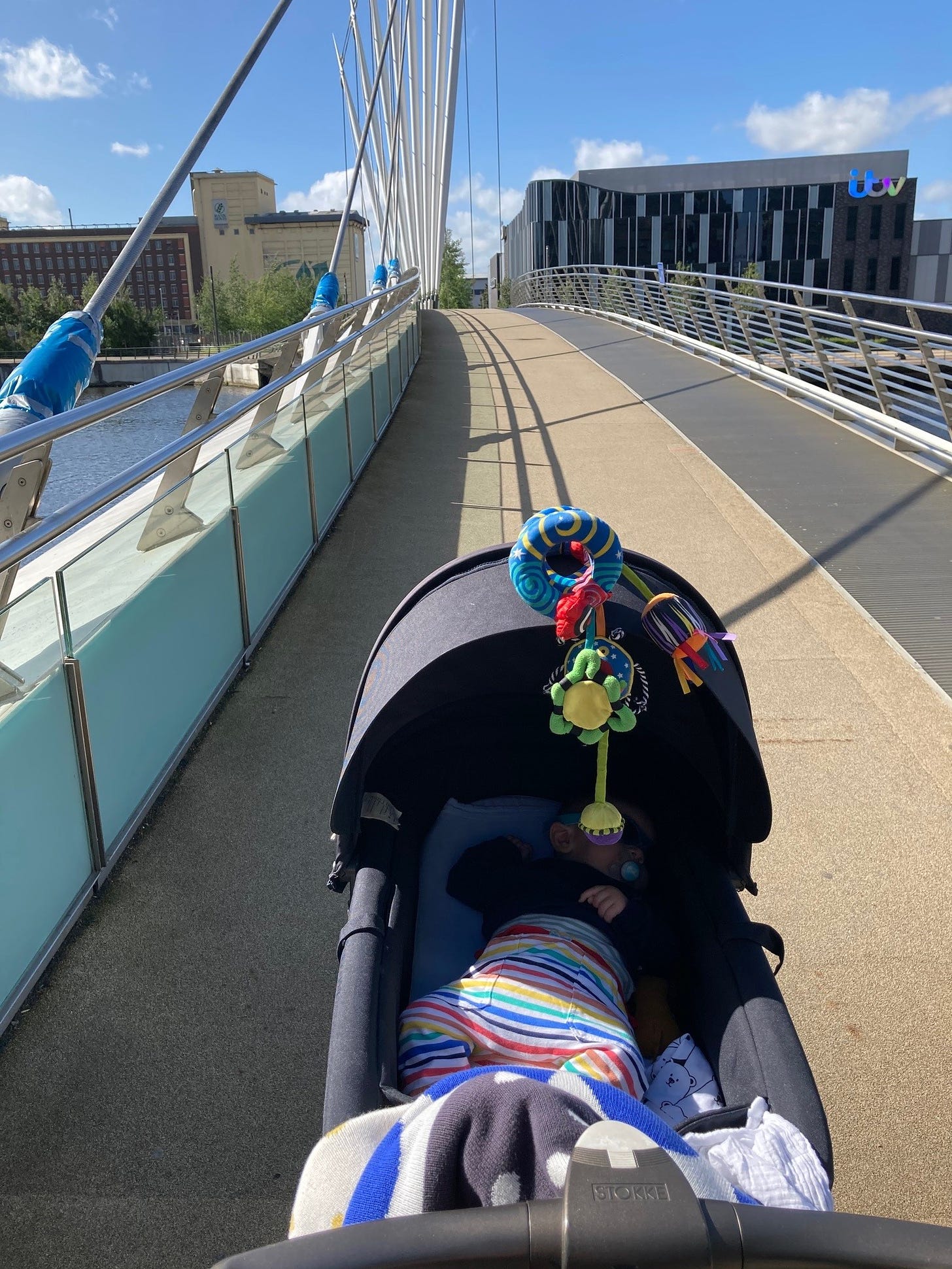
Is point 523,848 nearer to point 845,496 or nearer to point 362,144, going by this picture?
point 845,496

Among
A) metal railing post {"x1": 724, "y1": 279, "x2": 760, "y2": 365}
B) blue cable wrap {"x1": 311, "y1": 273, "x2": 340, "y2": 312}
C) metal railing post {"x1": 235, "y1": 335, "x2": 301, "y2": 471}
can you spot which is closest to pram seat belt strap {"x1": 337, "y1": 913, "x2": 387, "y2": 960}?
metal railing post {"x1": 235, "y1": 335, "x2": 301, "y2": 471}

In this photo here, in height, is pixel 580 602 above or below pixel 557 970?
above

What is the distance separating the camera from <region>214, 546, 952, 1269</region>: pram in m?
2.00

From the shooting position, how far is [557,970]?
88.4 inches

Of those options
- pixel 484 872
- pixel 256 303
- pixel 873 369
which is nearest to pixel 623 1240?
pixel 484 872

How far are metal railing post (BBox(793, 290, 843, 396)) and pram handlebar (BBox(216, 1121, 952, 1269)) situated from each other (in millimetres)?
10754

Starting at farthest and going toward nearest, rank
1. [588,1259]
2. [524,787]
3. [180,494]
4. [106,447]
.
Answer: [106,447]
[180,494]
[524,787]
[588,1259]

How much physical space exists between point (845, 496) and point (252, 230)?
116m

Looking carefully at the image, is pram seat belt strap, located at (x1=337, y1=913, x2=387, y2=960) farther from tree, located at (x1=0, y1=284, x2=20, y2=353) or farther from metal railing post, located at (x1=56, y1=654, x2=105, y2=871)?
tree, located at (x1=0, y1=284, x2=20, y2=353)

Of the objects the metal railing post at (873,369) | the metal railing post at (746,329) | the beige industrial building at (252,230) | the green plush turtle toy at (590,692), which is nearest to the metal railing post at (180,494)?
the green plush turtle toy at (590,692)

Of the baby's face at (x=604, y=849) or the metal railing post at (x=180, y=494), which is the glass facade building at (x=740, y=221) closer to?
the metal railing post at (x=180, y=494)

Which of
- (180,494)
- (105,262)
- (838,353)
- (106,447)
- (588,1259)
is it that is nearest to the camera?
(588,1259)

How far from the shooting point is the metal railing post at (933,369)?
7.95 m

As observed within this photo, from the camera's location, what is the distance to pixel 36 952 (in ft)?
9.04
